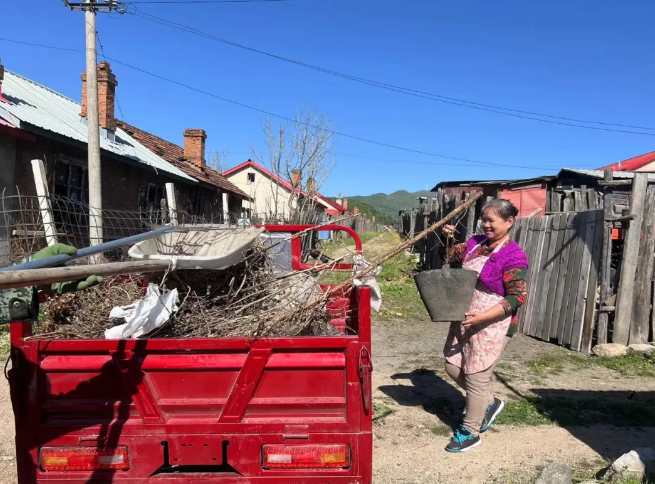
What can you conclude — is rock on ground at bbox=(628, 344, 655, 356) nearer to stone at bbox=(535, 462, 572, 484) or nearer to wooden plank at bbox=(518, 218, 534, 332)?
wooden plank at bbox=(518, 218, 534, 332)

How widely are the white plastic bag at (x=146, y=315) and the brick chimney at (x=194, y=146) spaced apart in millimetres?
20119

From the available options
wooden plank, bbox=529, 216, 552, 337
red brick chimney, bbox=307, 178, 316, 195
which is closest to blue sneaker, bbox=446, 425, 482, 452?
wooden plank, bbox=529, 216, 552, 337

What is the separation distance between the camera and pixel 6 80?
12.4m

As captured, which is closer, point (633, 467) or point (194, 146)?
point (633, 467)

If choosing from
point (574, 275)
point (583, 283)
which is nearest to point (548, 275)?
point (574, 275)

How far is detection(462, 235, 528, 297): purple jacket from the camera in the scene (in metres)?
3.40

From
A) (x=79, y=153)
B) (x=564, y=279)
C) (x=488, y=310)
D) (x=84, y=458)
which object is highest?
(x=79, y=153)

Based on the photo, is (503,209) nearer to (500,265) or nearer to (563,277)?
(500,265)

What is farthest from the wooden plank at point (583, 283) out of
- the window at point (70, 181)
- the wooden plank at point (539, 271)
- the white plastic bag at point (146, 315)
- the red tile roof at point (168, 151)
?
the red tile roof at point (168, 151)

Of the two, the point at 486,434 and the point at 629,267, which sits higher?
the point at 629,267

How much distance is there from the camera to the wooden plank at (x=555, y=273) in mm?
7113

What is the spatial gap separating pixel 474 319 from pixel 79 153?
11501mm

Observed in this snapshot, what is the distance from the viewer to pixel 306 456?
2.39 meters

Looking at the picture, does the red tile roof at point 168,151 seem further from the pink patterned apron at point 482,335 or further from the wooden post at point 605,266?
the pink patterned apron at point 482,335
